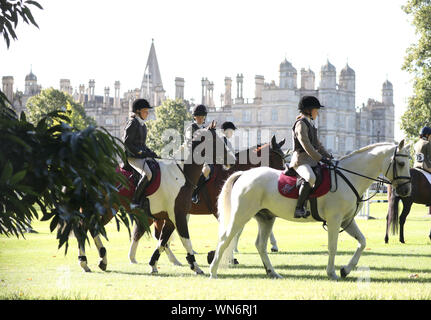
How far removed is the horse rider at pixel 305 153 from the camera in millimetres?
10391

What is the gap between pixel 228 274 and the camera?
11.2m

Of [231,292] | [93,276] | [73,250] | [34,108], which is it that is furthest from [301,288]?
[34,108]

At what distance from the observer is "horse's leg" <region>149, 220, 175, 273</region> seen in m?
11.5

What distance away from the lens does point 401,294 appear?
8.62 m

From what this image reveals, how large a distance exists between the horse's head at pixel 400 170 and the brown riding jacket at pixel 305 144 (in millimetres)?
1062

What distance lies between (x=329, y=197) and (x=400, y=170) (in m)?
1.18

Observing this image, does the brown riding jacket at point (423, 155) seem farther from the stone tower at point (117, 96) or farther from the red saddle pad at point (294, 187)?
the stone tower at point (117, 96)

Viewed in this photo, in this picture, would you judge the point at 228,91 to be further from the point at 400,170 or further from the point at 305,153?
the point at 305,153

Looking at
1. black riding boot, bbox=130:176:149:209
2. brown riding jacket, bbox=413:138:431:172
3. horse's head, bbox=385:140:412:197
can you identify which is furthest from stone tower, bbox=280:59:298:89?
horse's head, bbox=385:140:412:197

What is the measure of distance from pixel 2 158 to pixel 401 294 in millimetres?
4820

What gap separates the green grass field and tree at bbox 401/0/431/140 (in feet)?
53.0

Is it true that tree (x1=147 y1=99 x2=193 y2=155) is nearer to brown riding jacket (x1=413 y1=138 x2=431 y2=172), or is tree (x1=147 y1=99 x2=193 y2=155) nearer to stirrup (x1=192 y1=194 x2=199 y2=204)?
brown riding jacket (x1=413 y1=138 x2=431 y2=172)

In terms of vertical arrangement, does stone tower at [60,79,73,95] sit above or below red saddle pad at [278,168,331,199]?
above

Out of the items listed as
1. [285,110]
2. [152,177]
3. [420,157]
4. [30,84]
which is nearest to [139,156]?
[152,177]
